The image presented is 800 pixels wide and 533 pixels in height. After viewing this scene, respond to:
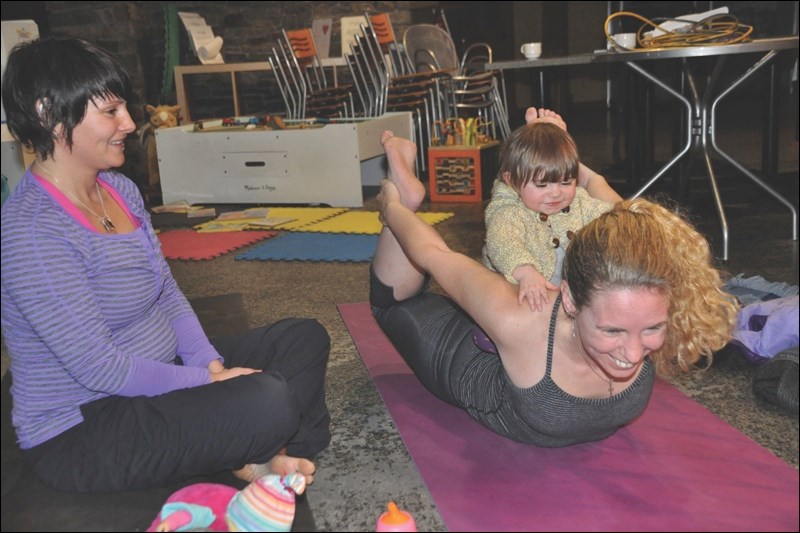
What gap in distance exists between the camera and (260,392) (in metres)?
1.58

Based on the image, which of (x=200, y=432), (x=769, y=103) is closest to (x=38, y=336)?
(x=200, y=432)

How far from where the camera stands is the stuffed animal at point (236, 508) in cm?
138

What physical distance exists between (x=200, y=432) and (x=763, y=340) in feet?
4.37

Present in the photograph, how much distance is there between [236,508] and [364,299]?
5.42 feet

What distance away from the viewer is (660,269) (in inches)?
54.2

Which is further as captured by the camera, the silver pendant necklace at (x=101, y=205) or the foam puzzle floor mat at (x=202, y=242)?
the foam puzzle floor mat at (x=202, y=242)

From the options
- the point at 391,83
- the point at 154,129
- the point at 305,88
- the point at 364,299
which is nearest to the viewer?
the point at 364,299

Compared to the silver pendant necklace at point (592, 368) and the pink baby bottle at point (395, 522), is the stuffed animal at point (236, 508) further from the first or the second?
the silver pendant necklace at point (592, 368)

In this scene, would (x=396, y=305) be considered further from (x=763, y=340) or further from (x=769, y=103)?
(x=769, y=103)

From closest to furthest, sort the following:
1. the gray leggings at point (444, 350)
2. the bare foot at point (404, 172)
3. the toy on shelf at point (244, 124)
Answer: the gray leggings at point (444, 350)
the bare foot at point (404, 172)
the toy on shelf at point (244, 124)

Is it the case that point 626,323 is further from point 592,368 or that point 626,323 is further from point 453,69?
point 453,69

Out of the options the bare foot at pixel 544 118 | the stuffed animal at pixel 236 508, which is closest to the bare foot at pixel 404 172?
the bare foot at pixel 544 118

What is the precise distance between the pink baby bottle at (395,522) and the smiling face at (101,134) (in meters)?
0.77

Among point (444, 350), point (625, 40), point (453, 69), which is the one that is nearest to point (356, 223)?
point (625, 40)
